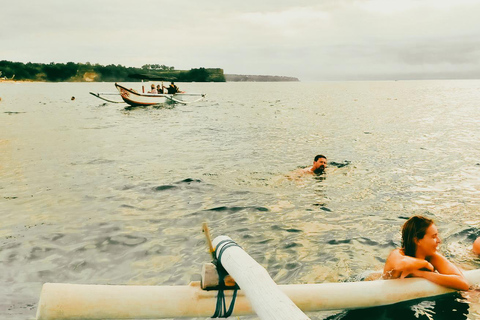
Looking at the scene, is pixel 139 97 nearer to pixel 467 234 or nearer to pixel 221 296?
pixel 467 234

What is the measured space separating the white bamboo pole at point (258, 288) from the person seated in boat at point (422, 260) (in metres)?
2.65

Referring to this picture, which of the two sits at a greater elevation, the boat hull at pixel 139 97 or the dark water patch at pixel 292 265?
the boat hull at pixel 139 97

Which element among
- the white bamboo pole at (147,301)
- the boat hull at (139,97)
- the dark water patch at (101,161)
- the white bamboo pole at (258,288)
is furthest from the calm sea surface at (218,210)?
the boat hull at (139,97)

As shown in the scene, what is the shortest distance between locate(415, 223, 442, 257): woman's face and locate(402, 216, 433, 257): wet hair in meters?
0.04

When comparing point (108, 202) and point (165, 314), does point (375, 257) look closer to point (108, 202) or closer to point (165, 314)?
point (165, 314)

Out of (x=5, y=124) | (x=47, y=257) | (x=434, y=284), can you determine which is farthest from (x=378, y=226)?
(x=5, y=124)

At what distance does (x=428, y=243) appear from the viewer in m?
5.55

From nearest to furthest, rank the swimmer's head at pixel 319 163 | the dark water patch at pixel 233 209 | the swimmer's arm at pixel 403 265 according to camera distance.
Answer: the swimmer's arm at pixel 403 265 → the dark water patch at pixel 233 209 → the swimmer's head at pixel 319 163

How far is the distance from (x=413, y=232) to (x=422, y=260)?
1.30 feet

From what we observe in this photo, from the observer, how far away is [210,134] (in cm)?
2731

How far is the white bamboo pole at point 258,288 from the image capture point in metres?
3.08

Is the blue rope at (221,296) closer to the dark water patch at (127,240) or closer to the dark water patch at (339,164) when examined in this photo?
the dark water patch at (127,240)

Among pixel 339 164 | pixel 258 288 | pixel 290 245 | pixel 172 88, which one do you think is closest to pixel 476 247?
pixel 290 245

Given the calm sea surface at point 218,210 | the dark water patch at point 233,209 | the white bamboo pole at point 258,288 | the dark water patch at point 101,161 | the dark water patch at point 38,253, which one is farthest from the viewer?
the dark water patch at point 101,161
